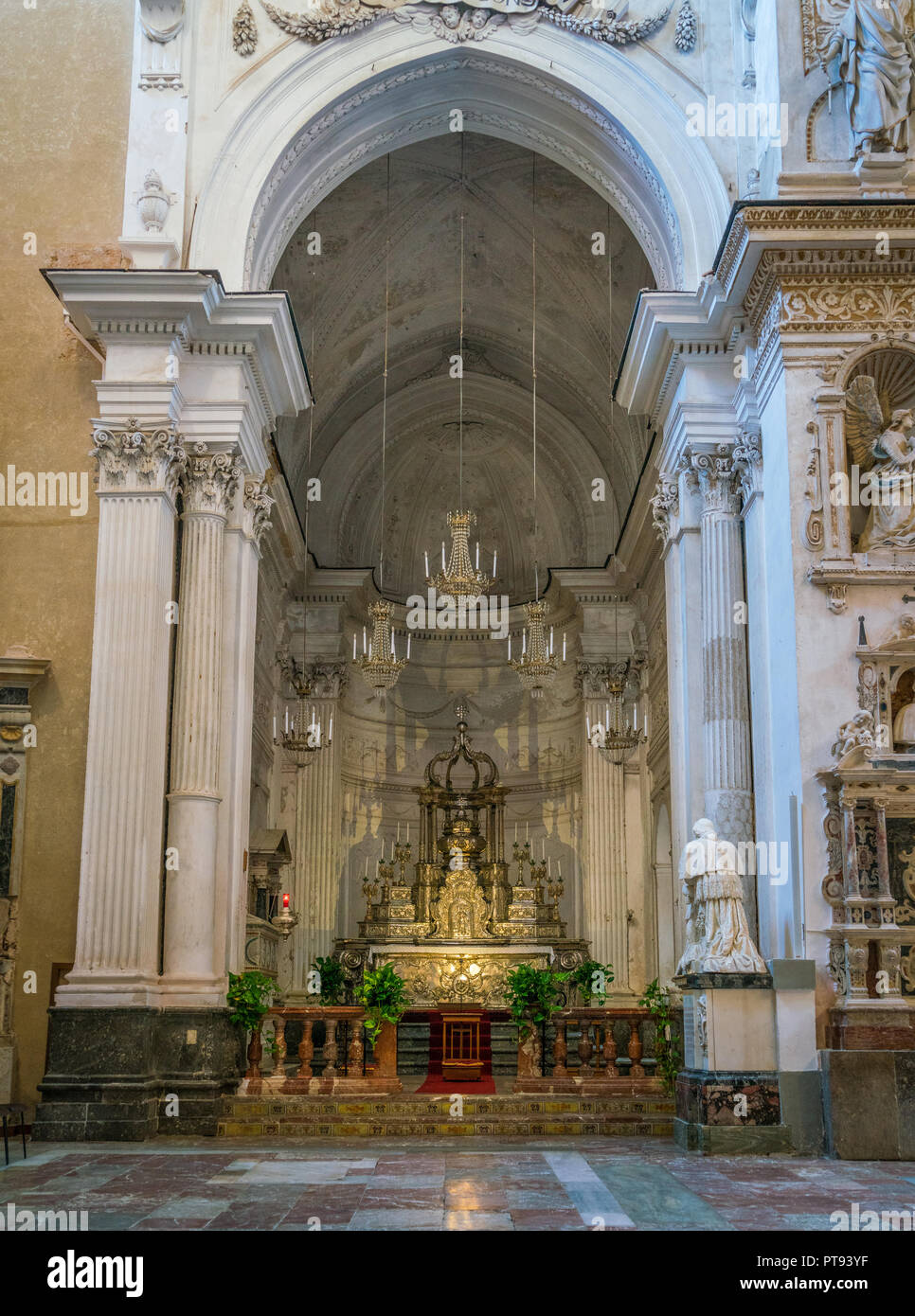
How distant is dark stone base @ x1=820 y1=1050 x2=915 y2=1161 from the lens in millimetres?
10922

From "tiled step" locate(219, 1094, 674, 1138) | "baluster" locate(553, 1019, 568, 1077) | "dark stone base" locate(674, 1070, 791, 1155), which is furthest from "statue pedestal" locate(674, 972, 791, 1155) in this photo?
"baluster" locate(553, 1019, 568, 1077)

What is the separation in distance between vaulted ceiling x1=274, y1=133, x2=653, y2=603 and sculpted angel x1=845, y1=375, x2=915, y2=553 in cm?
866

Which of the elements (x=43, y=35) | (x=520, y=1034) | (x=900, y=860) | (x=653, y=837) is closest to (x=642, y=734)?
(x=653, y=837)

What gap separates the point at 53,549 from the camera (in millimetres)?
15008

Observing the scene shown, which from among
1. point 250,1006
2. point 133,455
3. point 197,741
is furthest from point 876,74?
point 250,1006

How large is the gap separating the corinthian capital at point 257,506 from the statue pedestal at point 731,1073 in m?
6.96

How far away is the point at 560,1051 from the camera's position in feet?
47.3

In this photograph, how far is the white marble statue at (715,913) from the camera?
12148 millimetres

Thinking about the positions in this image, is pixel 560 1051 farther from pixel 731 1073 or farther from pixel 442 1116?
pixel 731 1073

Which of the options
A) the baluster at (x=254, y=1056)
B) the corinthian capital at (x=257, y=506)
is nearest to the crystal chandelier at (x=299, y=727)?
the corinthian capital at (x=257, y=506)

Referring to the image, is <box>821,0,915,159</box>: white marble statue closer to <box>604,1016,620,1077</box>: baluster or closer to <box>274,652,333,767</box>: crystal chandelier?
<box>604,1016,620,1077</box>: baluster

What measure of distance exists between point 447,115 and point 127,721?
8.32 metres

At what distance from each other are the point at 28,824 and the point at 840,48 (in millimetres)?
11116

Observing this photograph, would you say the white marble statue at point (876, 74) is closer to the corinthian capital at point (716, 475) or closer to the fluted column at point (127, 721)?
the corinthian capital at point (716, 475)
